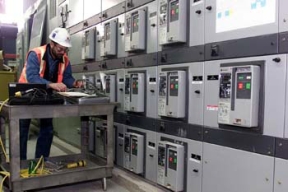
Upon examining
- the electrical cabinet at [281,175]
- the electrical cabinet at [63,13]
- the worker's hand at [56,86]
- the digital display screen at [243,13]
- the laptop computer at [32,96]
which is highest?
the electrical cabinet at [63,13]

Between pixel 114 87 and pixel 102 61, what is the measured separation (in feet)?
1.33

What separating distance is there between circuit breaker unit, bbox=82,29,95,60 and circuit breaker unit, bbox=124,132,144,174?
1.20m

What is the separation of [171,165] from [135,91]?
0.75 meters

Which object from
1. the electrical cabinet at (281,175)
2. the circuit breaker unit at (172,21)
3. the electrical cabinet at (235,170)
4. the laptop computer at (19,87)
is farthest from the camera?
the laptop computer at (19,87)

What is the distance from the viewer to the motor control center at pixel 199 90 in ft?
5.24

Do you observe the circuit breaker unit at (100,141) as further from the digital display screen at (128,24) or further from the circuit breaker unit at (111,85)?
the digital display screen at (128,24)

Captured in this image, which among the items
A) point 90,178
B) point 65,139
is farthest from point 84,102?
point 65,139

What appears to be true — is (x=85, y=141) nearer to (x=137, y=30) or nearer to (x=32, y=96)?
(x=32, y=96)

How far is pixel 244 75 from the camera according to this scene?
1.69 metres

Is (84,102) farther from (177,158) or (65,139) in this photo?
(65,139)

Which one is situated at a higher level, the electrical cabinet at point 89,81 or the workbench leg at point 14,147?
the electrical cabinet at point 89,81

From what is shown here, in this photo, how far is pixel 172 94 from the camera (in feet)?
7.29

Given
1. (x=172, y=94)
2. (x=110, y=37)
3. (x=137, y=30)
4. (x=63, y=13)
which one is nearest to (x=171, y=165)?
(x=172, y=94)

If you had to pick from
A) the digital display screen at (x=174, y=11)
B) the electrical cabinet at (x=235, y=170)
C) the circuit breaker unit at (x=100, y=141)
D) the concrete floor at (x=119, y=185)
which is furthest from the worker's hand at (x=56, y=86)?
the electrical cabinet at (x=235, y=170)
